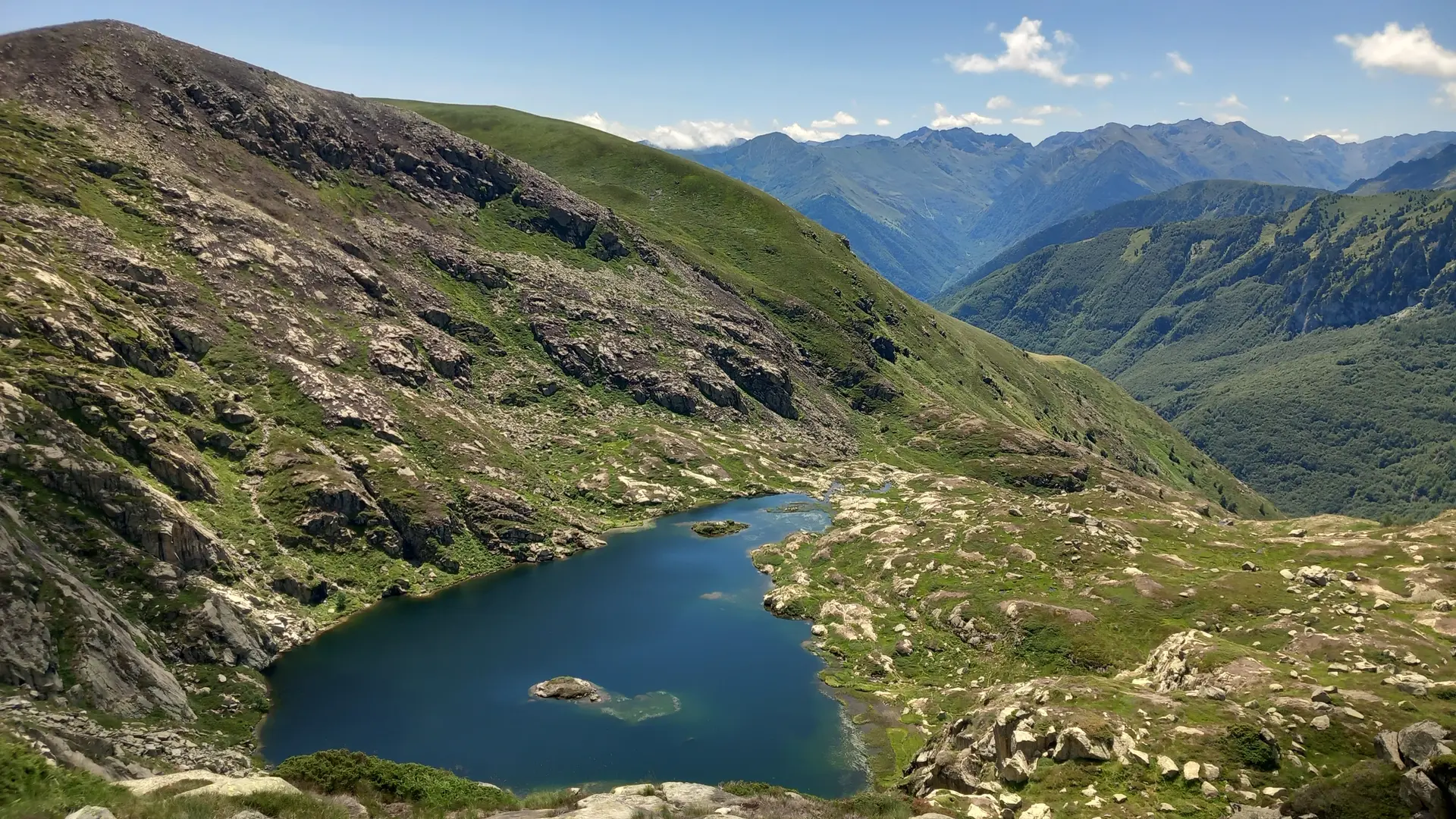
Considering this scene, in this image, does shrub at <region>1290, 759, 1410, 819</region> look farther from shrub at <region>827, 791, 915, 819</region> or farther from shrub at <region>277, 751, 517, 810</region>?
shrub at <region>277, 751, 517, 810</region>

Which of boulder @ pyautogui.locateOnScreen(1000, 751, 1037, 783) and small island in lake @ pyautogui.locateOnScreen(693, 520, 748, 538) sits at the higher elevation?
boulder @ pyautogui.locateOnScreen(1000, 751, 1037, 783)

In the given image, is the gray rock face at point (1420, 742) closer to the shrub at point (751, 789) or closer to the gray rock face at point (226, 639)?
the shrub at point (751, 789)

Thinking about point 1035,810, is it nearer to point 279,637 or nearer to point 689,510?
point 279,637

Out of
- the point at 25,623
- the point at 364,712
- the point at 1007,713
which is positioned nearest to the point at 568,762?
the point at 364,712

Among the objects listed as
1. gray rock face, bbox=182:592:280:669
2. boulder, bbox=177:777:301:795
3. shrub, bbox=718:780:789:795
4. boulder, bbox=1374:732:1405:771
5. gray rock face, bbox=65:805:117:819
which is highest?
gray rock face, bbox=65:805:117:819

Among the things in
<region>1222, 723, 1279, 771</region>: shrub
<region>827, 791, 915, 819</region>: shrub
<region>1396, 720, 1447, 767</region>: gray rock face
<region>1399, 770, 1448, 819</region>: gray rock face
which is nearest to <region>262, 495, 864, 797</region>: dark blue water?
<region>827, 791, 915, 819</region>: shrub

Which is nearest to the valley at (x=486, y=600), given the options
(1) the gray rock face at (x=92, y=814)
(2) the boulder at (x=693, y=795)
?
(1) the gray rock face at (x=92, y=814)
